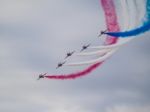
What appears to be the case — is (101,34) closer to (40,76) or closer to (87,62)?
(87,62)

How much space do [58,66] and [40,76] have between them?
4524 millimetres

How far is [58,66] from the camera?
243ft

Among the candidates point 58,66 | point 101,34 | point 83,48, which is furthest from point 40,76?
point 101,34

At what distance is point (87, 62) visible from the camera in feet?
238

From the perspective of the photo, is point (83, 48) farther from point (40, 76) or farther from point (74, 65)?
point (40, 76)

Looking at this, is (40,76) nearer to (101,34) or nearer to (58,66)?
(58,66)

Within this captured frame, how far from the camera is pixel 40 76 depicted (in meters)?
76.1

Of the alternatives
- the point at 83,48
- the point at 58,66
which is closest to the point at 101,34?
the point at 83,48

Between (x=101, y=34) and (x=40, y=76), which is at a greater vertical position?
(x=101, y=34)

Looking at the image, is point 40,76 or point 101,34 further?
point 40,76

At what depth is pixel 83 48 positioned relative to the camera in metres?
74.1

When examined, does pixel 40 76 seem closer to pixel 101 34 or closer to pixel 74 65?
pixel 74 65

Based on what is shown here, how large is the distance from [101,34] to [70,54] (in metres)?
7.18

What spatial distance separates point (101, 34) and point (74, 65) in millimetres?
7500
